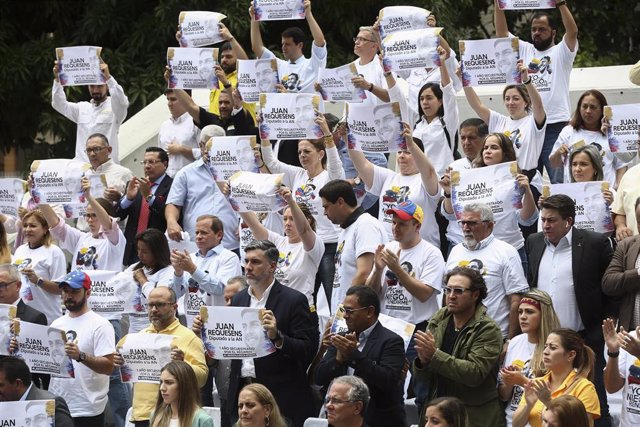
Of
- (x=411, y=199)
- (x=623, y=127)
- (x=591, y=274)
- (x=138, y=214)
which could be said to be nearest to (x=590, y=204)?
(x=591, y=274)

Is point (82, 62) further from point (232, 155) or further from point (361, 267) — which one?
point (361, 267)

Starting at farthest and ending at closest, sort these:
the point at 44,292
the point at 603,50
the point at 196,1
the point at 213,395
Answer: the point at 603,50 → the point at 196,1 → the point at 44,292 → the point at 213,395

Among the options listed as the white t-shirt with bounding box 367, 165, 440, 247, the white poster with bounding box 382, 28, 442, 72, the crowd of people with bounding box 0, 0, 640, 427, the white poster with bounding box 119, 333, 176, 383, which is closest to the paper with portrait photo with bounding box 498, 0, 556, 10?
the crowd of people with bounding box 0, 0, 640, 427

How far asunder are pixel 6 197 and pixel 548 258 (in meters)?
5.80

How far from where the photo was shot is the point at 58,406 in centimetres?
1116

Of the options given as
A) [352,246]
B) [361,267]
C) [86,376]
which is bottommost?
[86,376]

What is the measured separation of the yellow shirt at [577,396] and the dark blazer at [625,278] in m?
1.11

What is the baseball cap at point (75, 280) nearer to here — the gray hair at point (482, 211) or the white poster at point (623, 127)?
the gray hair at point (482, 211)

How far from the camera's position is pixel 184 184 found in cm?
1489

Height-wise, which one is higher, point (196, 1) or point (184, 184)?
point (196, 1)

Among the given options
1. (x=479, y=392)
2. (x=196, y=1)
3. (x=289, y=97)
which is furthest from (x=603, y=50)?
(x=479, y=392)

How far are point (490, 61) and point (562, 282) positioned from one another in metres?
3.08

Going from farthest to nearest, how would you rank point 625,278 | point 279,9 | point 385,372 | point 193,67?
point 279,9
point 193,67
point 625,278
point 385,372

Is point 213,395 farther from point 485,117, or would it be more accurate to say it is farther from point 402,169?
point 485,117
